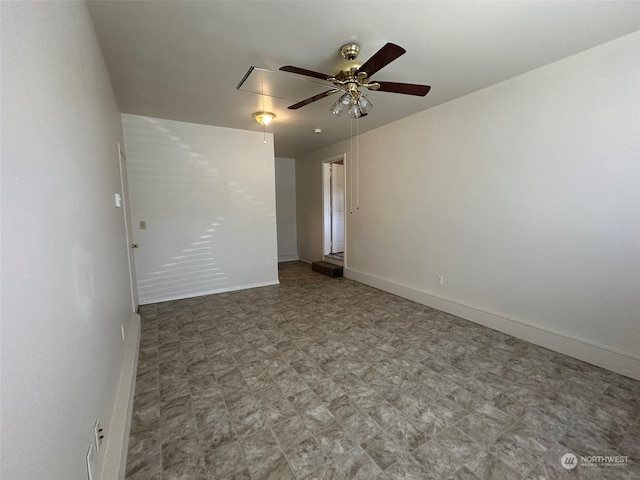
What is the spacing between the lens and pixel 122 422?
1.68m

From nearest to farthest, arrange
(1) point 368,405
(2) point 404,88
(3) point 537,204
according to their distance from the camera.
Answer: (1) point 368,405, (2) point 404,88, (3) point 537,204

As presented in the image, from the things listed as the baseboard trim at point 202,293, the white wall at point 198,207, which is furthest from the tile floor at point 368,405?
the white wall at point 198,207

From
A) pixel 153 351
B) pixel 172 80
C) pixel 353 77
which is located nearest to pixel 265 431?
pixel 153 351

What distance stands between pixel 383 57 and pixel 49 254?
2.01m

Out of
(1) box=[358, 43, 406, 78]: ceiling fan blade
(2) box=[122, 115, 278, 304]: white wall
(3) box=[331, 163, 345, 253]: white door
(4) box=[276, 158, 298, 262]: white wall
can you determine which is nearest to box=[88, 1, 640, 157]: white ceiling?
(1) box=[358, 43, 406, 78]: ceiling fan blade

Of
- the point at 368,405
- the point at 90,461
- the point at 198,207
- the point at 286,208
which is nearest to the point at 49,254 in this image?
the point at 90,461

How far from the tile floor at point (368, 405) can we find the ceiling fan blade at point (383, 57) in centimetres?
237

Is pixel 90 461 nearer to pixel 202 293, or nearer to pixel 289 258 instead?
pixel 202 293

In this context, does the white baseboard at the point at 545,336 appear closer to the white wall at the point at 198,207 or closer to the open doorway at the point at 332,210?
the open doorway at the point at 332,210

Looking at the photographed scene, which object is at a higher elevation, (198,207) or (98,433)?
(198,207)

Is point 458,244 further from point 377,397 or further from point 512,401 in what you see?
point 377,397

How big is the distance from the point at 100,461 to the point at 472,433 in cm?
208

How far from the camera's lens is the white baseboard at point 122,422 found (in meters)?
1.39

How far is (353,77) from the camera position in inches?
83.3
